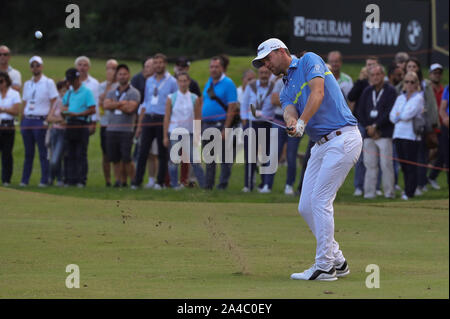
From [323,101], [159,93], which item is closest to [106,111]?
[159,93]

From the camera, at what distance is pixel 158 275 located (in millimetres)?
9914

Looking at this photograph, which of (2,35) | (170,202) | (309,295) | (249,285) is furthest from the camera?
(2,35)

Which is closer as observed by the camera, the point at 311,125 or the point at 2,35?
the point at 311,125

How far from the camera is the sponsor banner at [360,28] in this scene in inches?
1148

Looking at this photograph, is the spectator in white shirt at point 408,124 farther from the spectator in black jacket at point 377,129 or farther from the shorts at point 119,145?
the shorts at point 119,145

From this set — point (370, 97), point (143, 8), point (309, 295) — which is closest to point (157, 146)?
point (370, 97)

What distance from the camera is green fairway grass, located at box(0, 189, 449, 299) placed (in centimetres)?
901

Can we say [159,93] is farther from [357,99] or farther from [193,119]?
[357,99]

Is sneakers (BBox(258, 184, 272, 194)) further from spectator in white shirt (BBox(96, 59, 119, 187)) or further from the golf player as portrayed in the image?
the golf player

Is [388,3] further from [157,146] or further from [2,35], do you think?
[2,35]

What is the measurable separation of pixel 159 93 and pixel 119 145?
1403 mm

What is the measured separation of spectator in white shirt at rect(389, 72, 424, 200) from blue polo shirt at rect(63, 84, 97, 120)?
238 inches

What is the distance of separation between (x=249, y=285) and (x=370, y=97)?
9961 mm

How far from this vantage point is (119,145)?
20.0 m
